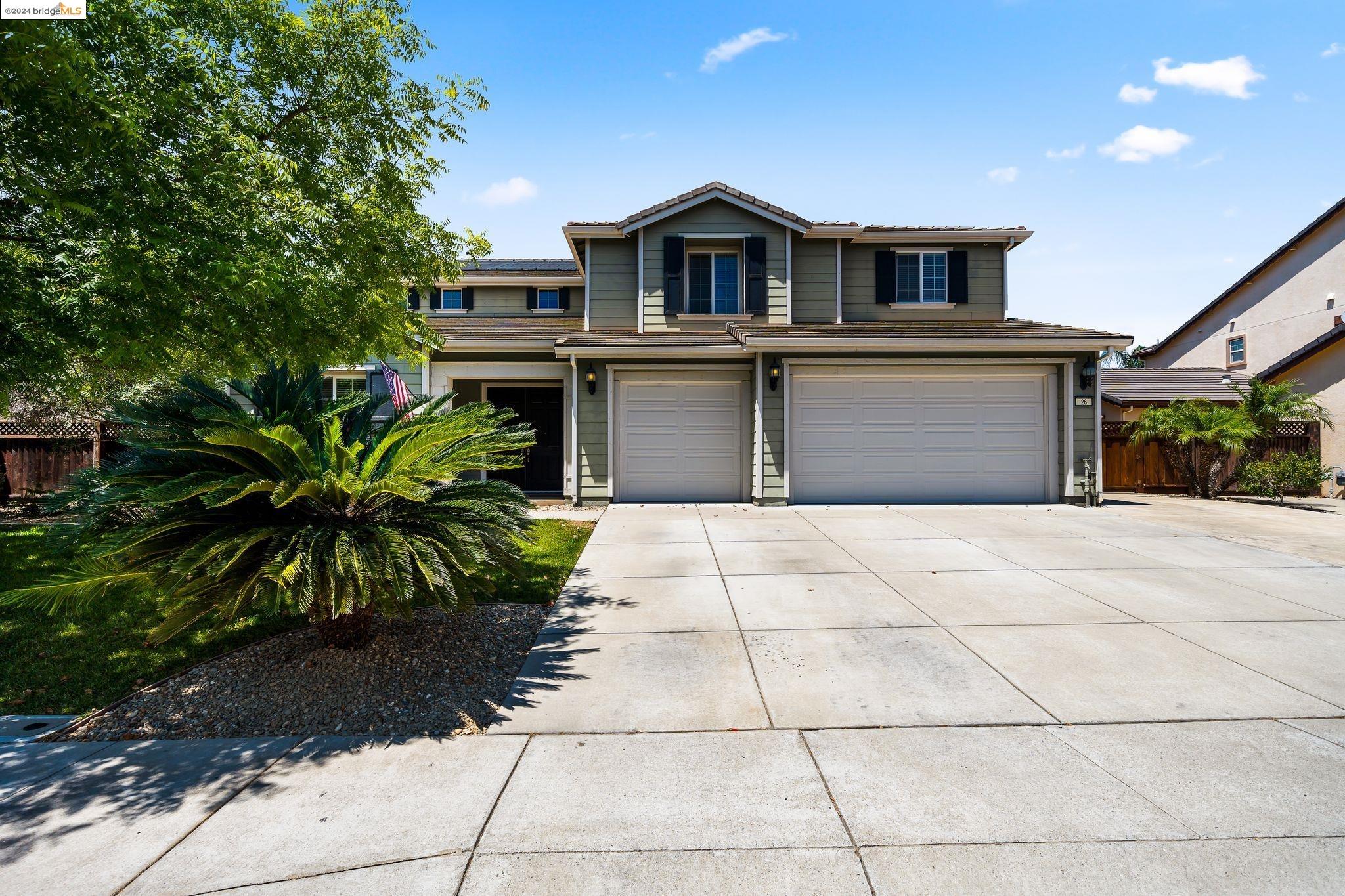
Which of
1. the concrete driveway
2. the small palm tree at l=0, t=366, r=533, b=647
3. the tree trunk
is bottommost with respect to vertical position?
the concrete driveway

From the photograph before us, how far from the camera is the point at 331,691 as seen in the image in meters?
3.71

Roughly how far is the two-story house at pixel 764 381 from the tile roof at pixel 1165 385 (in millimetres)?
7602

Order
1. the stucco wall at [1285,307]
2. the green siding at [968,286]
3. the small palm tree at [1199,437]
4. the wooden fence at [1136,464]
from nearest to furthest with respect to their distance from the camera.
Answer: the small palm tree at [1199,437]
the green siding at [968,286]
the wooden fence at [1136,464]
the stucco wall at [1285,307]

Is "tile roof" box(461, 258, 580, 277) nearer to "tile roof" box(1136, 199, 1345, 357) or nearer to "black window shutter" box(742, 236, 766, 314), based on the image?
"black window shutter" box(742, 236, 766, 314)

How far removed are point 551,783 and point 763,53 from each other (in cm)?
946

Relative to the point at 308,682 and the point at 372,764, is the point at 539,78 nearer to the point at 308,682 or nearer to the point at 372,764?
the point at 308,682

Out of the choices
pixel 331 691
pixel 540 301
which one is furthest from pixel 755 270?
pixel 331 691

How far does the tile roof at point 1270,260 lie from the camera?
17094mm

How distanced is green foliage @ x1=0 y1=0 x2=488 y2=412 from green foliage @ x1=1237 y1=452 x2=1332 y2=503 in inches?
608

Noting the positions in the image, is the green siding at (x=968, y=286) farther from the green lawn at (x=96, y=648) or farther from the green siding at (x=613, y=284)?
the green lawn at (x=96, y=648)

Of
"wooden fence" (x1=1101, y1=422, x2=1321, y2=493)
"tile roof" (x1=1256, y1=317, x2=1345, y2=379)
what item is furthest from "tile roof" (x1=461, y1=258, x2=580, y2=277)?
"tile roof" (x1=1256, y1=317, x2=1345, y2=379)

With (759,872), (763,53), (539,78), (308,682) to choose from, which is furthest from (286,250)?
(759,872)

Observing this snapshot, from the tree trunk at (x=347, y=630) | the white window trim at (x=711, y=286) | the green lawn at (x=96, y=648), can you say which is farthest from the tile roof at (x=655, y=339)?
the tree trunk at (x=347, y=630)

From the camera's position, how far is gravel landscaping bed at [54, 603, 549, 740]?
3426mm
